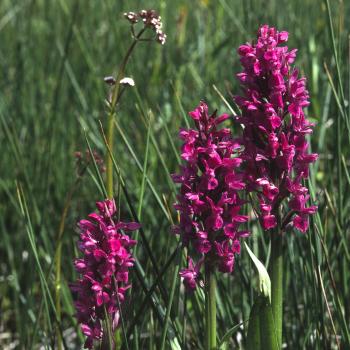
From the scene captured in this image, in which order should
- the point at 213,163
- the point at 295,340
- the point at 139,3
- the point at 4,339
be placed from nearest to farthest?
the point at 213,163 → the point at 295,340 → the point at 4,339 → the point at 139,3

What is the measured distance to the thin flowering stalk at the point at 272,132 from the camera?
1192mm

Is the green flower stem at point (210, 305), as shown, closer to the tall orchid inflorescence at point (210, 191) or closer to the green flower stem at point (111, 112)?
the tall orchid inflorescence at point (210, 191)

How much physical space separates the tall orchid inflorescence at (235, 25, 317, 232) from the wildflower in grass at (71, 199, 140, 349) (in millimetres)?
215

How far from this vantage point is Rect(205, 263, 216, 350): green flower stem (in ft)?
4.03

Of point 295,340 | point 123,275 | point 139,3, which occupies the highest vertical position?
point 139,3

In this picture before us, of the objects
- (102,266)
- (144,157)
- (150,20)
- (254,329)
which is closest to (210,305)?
(254,329)

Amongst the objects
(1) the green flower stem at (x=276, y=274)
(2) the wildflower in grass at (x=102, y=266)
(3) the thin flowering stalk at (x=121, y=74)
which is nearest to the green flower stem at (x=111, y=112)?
(3) the thin flowering stalk at (x=121, y=74)

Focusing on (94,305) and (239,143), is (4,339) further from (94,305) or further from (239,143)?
(239,143)

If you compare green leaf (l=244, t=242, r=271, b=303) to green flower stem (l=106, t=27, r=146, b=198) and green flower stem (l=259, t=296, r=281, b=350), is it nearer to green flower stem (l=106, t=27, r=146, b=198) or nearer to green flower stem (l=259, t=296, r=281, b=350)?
green flower stem (l=259, t=296, r=281, b=350)

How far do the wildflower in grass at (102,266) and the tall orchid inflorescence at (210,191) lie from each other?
0.33 ft

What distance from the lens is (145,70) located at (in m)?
3.32

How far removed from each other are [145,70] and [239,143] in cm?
217

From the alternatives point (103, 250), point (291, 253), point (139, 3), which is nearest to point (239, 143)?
point (103, 250)

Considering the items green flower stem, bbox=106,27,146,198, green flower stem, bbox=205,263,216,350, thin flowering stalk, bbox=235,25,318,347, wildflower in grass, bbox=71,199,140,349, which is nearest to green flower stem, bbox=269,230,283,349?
thin flowering stalk, bbox=235,25,318,347
